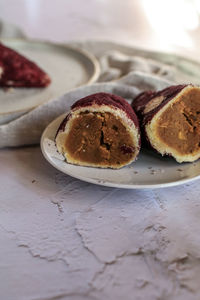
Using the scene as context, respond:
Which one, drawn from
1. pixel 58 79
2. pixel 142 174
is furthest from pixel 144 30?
pixel 142 174

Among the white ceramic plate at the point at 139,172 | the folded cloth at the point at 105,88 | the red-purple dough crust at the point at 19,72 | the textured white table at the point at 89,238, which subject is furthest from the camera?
the red-purple dough crust at the point at 19,72

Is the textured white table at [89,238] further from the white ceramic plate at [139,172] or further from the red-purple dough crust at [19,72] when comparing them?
the red-purple dough crust at [19,72]

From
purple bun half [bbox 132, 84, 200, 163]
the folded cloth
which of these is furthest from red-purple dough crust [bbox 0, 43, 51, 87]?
purple bun half [bbox 132, 84, 200, 163]

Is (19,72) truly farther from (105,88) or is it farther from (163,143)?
(163,143)

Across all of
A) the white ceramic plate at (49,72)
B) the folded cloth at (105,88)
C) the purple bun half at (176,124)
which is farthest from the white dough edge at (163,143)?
the white ceramic plate at (49,72)

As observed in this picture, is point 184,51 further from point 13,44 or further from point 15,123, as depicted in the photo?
point 15,123

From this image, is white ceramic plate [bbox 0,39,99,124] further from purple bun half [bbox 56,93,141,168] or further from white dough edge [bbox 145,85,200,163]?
white dough edge [bbox 145,85,200,163]

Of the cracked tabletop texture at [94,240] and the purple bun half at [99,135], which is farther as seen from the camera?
the purple bun half at [99,135]
